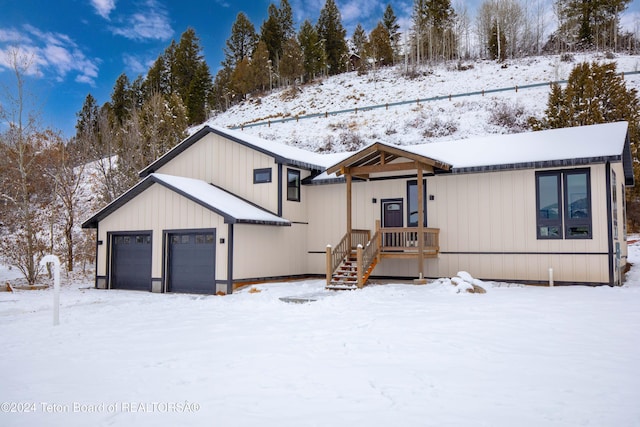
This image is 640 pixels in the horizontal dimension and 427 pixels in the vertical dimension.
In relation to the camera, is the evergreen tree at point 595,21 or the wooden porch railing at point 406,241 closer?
the wooden porch railing at point 406,241

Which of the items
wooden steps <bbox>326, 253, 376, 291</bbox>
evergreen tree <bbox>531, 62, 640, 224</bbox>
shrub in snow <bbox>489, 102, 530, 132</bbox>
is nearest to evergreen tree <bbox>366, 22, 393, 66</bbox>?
shrub in snow <bbox>489, 102, 530, 132</bbox>

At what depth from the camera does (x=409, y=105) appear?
4650 centimetres

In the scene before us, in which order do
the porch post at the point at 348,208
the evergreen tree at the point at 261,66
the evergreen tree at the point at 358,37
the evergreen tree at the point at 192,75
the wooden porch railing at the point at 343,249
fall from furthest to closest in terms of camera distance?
the evergreen tree at the point at 358,37 < the evergreen tree at the point at 261,66 < the evergreen tree at the point at 192,75 < the porch post at the point at 348,208 < the wooden porch railing at the point at 343,249

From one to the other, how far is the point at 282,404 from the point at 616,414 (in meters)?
3.03

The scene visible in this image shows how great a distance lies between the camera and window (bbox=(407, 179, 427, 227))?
669 inches

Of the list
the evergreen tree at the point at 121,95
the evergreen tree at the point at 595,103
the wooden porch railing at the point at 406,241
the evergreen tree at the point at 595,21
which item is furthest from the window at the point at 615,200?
the evergreen tree at the point at 121,95

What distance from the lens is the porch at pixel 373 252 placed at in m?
15.3

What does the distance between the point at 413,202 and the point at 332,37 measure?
56.8 m

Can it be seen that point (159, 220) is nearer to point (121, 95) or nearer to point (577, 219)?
point (577, 219)

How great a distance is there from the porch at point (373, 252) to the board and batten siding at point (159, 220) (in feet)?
11.4

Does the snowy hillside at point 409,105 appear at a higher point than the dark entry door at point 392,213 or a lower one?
higher

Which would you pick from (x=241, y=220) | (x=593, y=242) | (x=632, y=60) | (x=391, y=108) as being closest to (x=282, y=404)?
(x=241, y=220)

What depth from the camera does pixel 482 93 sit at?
143 ft

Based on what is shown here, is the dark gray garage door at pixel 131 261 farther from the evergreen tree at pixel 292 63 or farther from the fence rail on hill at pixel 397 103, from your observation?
the evergreen tree at pixel 292 63
